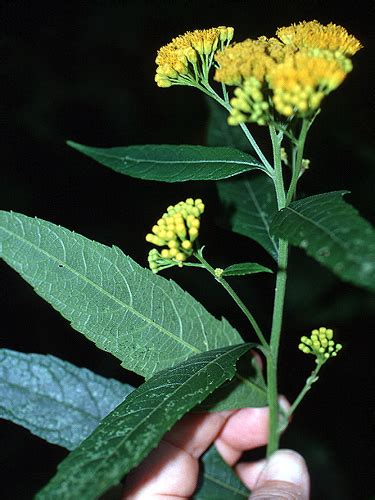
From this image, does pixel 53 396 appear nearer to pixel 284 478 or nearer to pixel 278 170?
pixel 284 478

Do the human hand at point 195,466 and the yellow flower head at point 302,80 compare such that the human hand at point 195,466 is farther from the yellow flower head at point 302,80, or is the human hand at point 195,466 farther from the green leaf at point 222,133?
the yellow flower head at point 302,80

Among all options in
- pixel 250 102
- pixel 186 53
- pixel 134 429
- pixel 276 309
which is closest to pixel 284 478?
pixel 276 309

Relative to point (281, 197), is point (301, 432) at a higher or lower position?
lower

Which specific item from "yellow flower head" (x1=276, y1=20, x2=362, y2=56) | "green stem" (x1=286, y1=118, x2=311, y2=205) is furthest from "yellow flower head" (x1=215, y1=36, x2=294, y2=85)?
"green stem" (x1=286, y1=118, x2=311, y2=205)

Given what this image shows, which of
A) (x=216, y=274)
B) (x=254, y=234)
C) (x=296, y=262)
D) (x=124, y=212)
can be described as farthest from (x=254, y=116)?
(x=124, y=212)

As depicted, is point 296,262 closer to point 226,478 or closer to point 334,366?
point 334,366

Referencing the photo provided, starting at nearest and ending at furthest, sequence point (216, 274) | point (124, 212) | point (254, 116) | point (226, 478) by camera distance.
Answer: point (254, 116), point (216, 274), point (226, 478), point (124, 212)

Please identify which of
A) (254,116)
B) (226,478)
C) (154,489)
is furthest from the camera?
(226,478)
